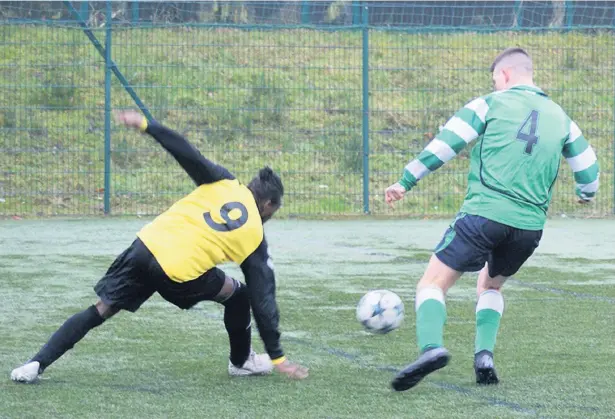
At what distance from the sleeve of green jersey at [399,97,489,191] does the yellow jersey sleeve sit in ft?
2.56

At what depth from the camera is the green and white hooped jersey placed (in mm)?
5523

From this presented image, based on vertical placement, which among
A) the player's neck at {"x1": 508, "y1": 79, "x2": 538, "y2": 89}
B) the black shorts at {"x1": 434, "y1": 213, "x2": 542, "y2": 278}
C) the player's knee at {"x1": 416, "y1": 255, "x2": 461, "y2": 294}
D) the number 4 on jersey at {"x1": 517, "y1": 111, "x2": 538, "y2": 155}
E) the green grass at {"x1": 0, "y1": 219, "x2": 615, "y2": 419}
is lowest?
the green grass at {"x1": 0, "y1": 219, "x2": 615, "y2": 419}

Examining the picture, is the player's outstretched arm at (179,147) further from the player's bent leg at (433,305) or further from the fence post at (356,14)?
the fence post at (356,14)

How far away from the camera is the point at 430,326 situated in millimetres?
Result: 5449

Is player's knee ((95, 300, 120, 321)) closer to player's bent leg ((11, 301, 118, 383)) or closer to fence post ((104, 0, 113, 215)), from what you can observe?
player's bent leg ((11, 301, 118, 383))

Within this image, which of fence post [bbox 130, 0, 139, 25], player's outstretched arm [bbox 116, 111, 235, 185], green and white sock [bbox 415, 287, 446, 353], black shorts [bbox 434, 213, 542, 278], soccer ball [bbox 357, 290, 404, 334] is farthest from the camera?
fence post [bbox 130, 0, 139, 25]

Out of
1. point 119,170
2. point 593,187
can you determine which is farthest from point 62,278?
point 119,170

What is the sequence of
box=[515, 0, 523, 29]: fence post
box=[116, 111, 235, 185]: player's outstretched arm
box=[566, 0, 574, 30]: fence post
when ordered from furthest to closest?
box=[566, 0, 574, 30]: fence post → box=[515, 0, 523, 29]: fence post → box=[116, 111, 235, 185]: player's outstretched arm

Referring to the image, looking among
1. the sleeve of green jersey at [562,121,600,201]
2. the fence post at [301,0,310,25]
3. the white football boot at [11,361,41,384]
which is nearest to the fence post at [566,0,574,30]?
the fence post at [301,0,310,25]

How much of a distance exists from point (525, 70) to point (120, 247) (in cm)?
665

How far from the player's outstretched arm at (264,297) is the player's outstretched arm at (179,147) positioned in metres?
0.41

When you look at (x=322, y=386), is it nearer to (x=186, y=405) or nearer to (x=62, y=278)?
(x=186, y=405)

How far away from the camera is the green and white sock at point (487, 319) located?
5836 mm

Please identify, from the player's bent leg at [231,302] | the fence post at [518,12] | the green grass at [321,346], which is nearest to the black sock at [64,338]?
the green grass at [321,346]
